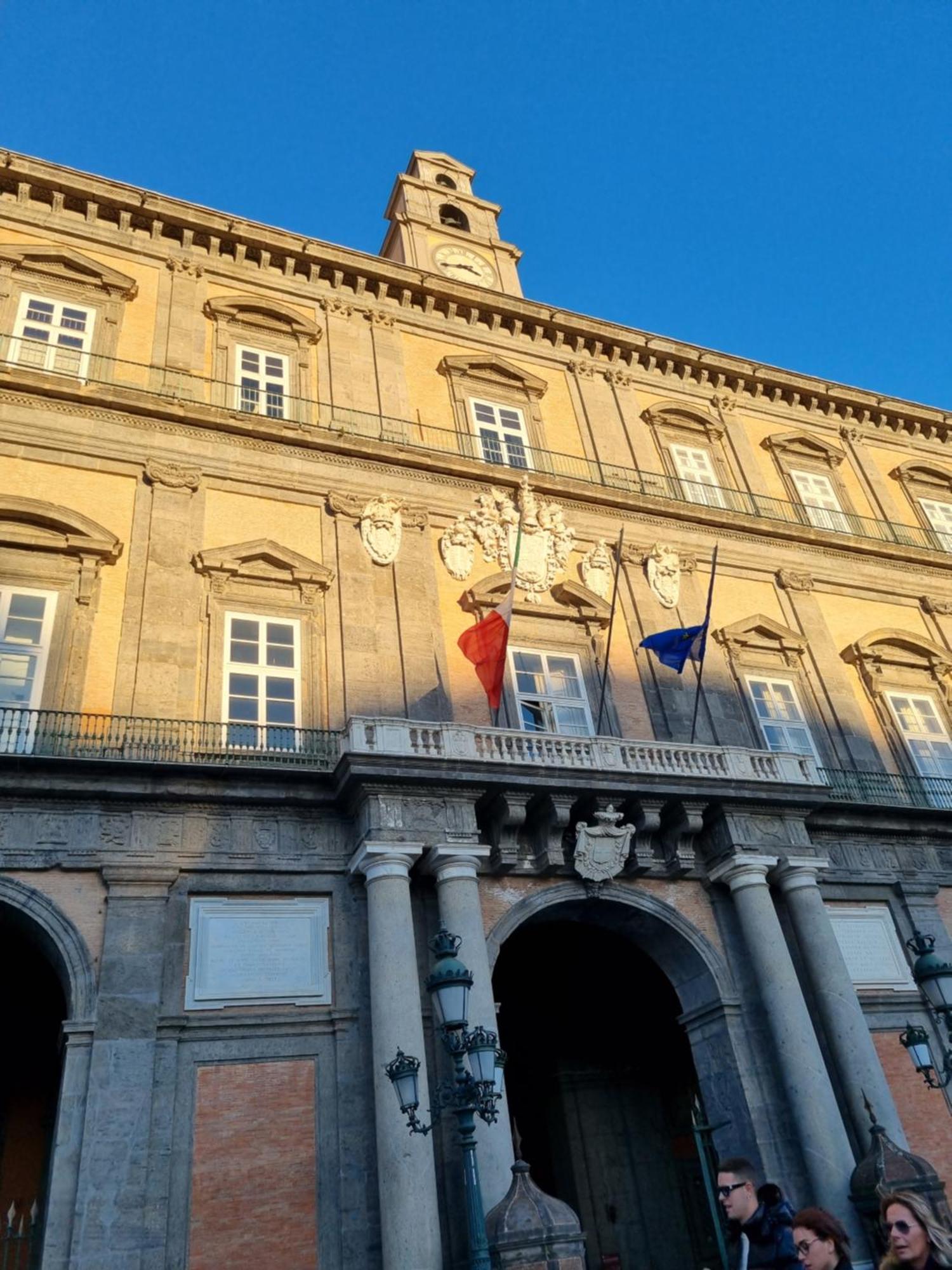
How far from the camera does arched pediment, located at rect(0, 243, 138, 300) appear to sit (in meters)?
17.8

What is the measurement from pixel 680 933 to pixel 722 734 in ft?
13.2

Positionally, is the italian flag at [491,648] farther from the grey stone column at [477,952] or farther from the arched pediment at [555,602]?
the grey stone column at [477,952]

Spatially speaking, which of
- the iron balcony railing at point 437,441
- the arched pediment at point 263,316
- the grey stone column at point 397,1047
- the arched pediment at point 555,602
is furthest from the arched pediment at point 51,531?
the arched pediment at point 263,316

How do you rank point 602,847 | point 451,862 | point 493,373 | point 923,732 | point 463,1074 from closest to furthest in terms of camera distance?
point 463,1074
point 451,862
point 602,847
point 923,732
point 493,373

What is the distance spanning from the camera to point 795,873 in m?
14.6

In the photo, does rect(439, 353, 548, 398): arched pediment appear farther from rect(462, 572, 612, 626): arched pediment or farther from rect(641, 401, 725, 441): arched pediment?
rect(462, 572, 612, 626): arched pediment

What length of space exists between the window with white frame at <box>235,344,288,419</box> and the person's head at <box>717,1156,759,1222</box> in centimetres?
1431

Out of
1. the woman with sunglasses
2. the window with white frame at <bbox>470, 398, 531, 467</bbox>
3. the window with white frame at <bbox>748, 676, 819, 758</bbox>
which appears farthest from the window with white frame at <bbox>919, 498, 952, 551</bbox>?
the woman with sunglasses

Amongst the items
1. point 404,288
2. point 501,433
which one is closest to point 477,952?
point 501,433

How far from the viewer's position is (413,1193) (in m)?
10.3

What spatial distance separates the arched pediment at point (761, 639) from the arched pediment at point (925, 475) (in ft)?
26.3

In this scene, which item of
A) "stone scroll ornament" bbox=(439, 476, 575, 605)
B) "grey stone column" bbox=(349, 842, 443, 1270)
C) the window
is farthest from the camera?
"stone scroll ornament" bbox=(439, 476, 575, 605)

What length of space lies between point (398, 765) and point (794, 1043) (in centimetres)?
615

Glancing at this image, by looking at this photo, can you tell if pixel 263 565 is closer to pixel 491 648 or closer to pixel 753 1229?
pixel 491 648
